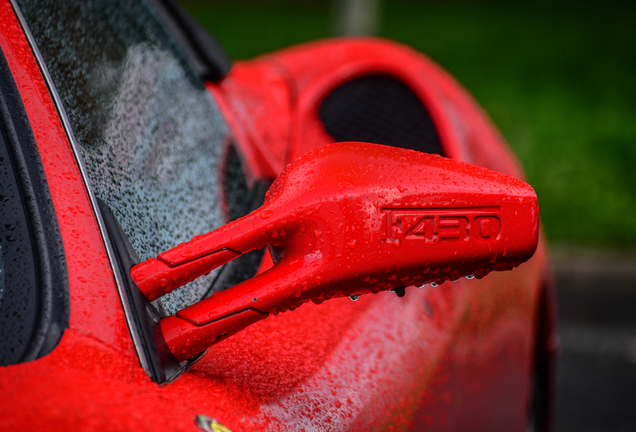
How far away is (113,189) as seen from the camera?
1.01 metres

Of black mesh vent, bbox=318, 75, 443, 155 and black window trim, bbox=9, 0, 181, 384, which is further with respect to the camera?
black mesh vent, bbox=318, 75, 443, 155

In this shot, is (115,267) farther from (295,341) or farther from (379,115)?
(379,115)

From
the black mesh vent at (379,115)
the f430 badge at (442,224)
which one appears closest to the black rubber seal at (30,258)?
the f430 badge at (442,224)

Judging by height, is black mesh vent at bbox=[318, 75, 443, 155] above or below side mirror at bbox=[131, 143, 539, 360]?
below

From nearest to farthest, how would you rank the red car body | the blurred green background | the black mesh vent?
1. the red car body
2. the black mesh vent
3. the blurred green background

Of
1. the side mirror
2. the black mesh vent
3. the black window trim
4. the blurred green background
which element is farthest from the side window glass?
the blurred green background

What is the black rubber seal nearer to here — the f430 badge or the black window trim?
Result: the black window trim

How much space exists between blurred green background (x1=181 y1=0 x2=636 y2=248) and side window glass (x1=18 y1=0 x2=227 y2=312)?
4.49 meters

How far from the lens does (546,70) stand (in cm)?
777

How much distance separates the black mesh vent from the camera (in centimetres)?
181

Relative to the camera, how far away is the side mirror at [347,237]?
816 millimetres

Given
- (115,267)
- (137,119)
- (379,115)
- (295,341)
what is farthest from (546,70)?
→ (115,267)

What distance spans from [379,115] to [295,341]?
102 centimetres

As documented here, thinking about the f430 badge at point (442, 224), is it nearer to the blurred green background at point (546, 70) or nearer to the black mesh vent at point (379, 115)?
Result: the black mesh vent at point (379, 115)
